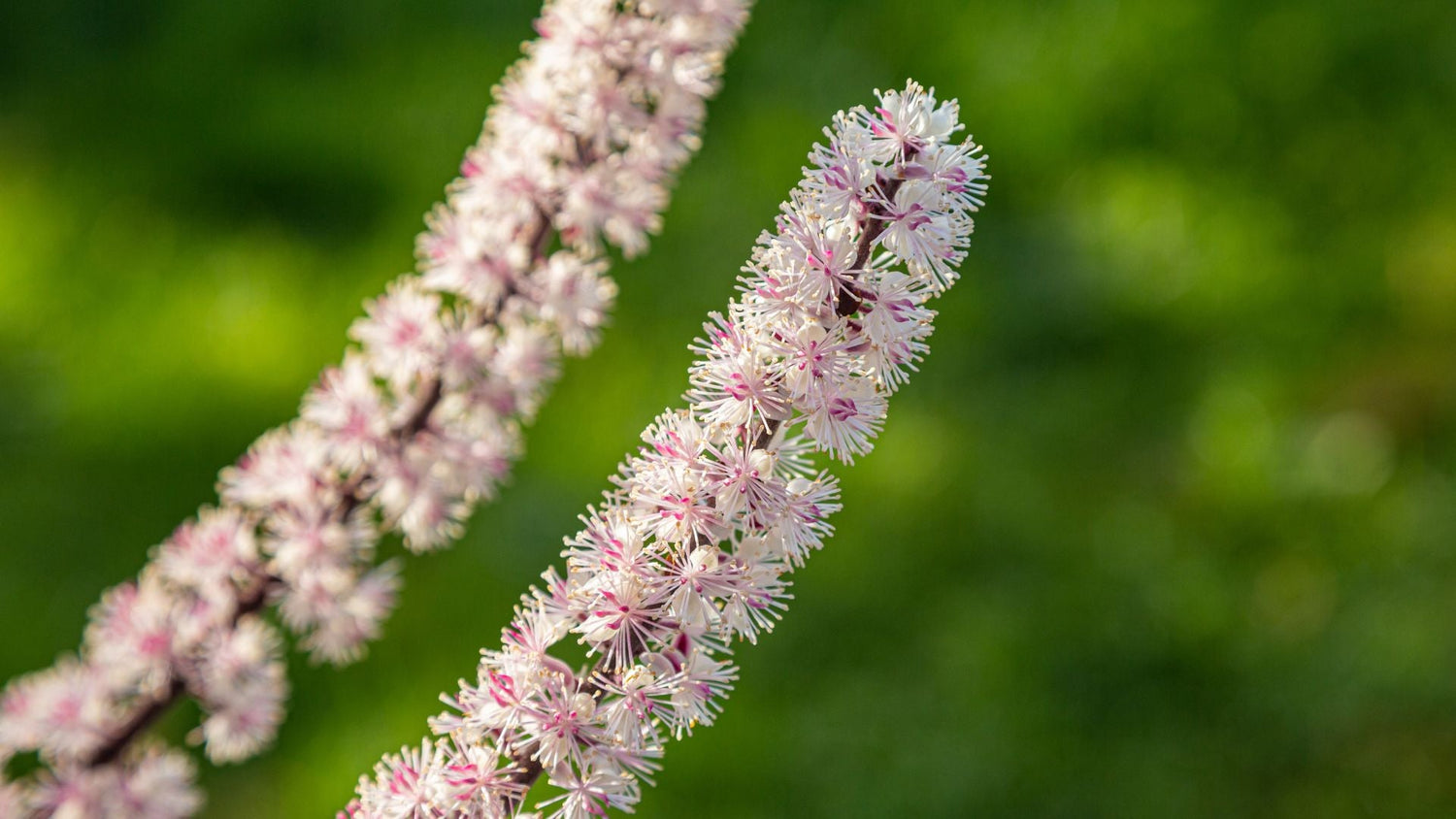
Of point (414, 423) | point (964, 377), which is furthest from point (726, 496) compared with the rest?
point (964, 377)

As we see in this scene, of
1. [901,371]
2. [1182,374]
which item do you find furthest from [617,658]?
[1182,374]

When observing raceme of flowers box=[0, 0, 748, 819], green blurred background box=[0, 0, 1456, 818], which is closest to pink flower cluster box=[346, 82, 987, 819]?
raceme of flowers box=[0, 0, 748, 819]

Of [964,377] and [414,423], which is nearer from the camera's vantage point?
[414,423]

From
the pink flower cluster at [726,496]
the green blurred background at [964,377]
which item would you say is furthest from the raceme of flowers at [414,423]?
the green blurred background at [964,377]

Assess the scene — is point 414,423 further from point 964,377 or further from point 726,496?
point 964,377

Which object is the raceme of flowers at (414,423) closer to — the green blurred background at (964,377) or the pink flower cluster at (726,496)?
the pink flower cluster at (726,496)
